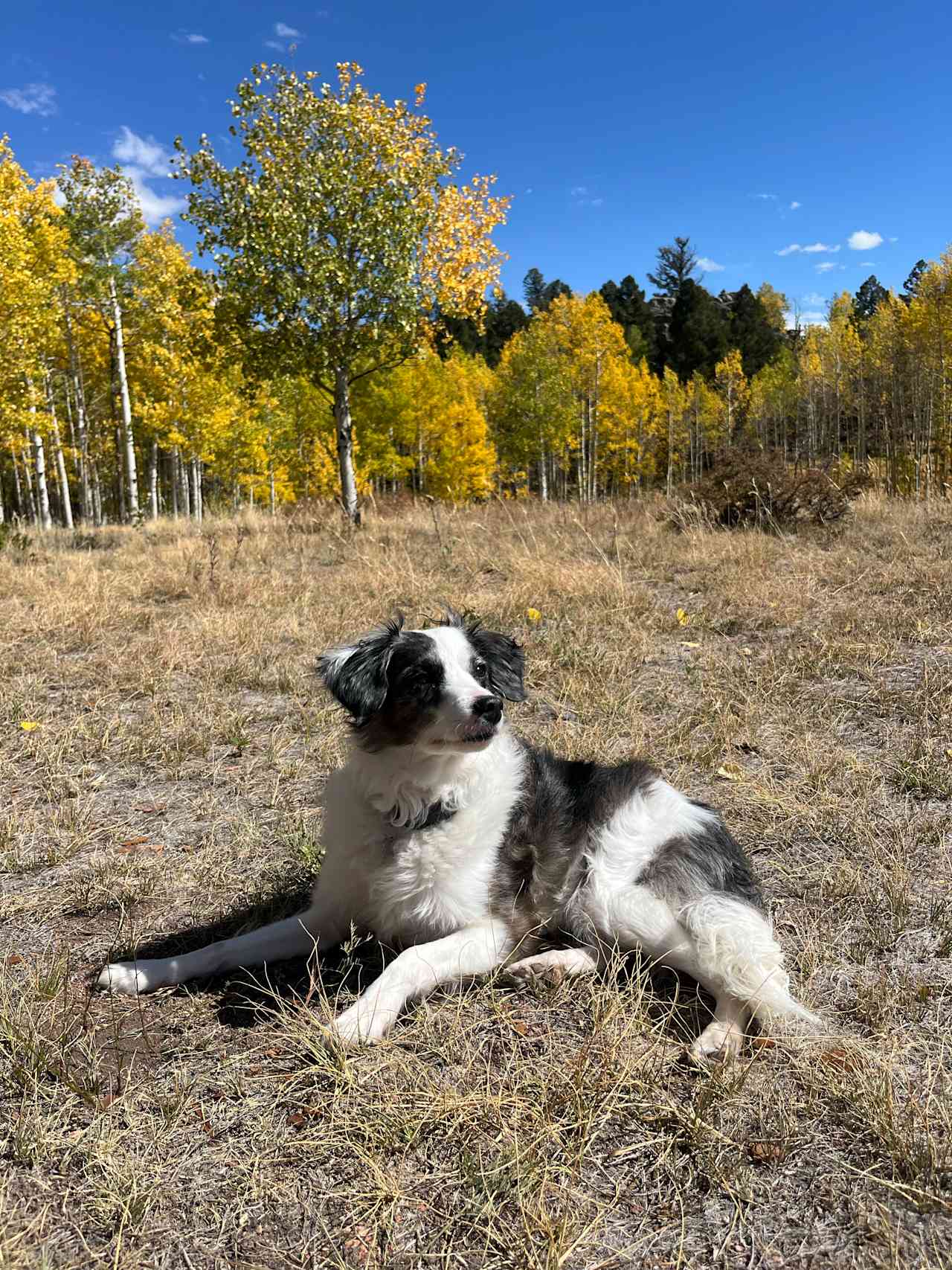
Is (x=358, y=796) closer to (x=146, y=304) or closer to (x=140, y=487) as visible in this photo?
(x=146, y=304)

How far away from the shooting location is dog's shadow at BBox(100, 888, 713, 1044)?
248 centimetres

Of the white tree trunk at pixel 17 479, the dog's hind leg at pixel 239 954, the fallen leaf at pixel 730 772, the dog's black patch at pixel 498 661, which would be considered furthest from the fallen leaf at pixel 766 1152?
→ the white tree trunk at pixel 17 479

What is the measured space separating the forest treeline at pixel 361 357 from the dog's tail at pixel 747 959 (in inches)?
414

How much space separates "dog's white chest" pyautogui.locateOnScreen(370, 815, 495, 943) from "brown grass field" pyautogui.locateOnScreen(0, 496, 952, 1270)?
23cm

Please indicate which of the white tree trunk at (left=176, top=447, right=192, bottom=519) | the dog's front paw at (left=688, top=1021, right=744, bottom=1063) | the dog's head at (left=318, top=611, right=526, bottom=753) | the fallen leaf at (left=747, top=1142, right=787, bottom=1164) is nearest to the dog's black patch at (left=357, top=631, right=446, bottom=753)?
the dog's head at (left=318, top=611, right=526, bottom=753)

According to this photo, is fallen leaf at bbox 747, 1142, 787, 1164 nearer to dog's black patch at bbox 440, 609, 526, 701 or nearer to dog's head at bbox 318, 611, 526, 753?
dog's head at bbox 318, 611, 526, 753

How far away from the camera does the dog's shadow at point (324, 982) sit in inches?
97.6

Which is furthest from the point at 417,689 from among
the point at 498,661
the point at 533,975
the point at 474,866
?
the point at 533,975

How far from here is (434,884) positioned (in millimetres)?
2557

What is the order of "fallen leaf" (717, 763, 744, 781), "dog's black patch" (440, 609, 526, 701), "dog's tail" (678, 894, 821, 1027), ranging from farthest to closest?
1. "fallen leaf" (717, 763, 744, 781)
2. "dog's black patch" (440, 609, 526, 701)
3. "dog's tail" (678, 894, 821, 1027)

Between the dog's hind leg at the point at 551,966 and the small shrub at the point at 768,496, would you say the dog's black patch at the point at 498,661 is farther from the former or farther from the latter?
the small shrub at the point at 768,496

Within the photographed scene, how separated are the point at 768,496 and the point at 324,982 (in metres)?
9.35

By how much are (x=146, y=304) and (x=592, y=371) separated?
21969 mm

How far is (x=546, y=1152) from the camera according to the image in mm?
1942
